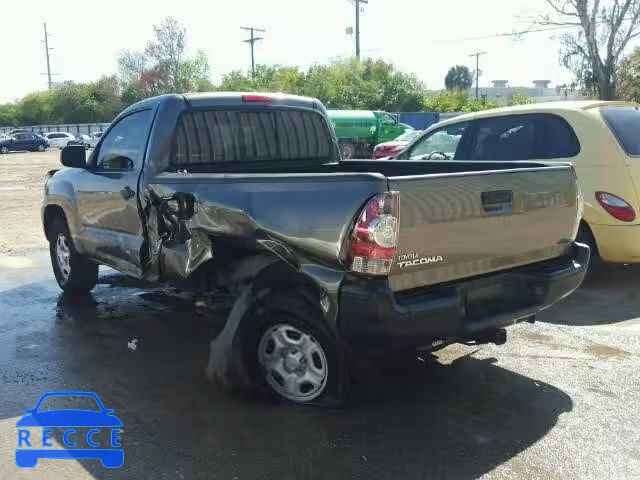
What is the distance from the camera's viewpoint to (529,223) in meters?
4.17

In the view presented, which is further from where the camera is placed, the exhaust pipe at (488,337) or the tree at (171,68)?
the tree at (171,68)

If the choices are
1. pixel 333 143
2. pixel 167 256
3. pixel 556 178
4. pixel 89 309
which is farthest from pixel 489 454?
pixel 89 309

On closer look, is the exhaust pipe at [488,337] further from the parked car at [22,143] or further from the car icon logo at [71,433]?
the parked car at [22,143]

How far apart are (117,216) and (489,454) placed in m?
3.65

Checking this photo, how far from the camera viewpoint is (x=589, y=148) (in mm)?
6648

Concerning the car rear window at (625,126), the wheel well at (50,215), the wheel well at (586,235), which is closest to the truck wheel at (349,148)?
the car rear window at (625,126)

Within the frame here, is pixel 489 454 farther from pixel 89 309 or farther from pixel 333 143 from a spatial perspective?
pixel 89 309

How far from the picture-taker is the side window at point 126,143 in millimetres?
5432

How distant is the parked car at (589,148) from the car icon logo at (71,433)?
487 centimetres

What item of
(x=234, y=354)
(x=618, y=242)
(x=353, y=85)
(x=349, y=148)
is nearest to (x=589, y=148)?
(x=618, y=242)

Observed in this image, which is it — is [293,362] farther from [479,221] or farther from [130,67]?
[130,67]

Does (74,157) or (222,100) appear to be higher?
(222,100)

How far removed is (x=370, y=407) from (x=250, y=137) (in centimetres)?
255

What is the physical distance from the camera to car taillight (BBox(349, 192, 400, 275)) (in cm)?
340
